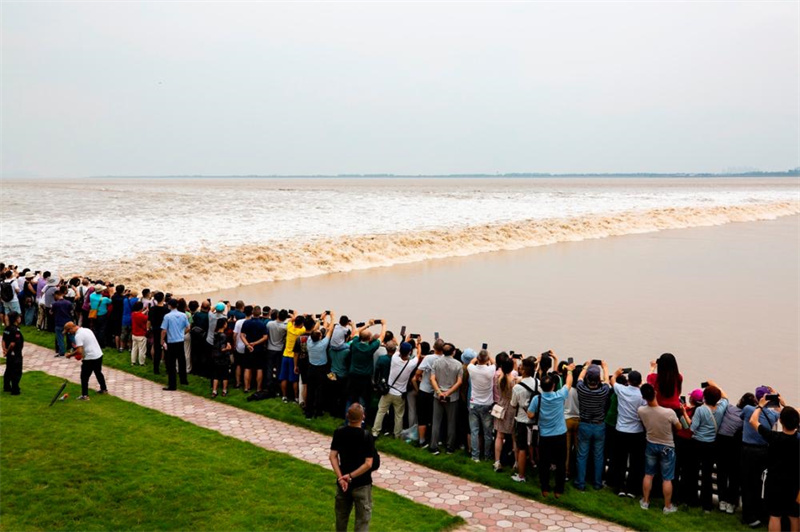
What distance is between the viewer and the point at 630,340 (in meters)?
17.1

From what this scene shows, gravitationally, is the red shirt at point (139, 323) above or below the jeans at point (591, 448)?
above

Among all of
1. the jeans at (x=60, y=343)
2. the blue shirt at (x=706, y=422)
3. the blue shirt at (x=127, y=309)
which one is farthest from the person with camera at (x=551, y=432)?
the jeans at (x=60, y=343)

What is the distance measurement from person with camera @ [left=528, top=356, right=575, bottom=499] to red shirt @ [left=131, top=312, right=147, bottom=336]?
30.9 ft

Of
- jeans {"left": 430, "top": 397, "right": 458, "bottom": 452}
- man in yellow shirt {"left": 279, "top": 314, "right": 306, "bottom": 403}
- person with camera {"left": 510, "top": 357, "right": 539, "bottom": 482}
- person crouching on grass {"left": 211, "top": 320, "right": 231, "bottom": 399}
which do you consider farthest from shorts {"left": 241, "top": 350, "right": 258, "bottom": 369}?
person with camera {"left": 510, "top": 357, "right": 539, "bottom": 482}

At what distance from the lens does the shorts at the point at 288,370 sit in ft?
37.4

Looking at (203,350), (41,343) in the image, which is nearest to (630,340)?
(203,350)

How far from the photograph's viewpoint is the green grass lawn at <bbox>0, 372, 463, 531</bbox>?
291 inches

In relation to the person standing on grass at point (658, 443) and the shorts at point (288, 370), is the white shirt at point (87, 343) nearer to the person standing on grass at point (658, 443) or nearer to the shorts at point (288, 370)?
the shorts at point (288, 370)

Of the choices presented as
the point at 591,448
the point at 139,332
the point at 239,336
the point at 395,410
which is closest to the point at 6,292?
the point at 139,332

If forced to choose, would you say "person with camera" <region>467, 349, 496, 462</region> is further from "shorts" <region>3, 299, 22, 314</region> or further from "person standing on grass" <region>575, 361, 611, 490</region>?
"shorts" <region>3, 299, 22, 314</region>

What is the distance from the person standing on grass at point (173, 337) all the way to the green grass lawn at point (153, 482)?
171 cm

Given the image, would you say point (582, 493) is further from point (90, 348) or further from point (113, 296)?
point (113, 296)

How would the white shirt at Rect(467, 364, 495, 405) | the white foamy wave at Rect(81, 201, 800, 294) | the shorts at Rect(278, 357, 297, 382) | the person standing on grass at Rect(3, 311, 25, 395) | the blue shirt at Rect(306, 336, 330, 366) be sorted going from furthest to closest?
1. the white foamy wave at Rect(81, 201, 800, 294)
2. the shorts at Rect(278, 357, 297, 382)
3. the person standing on grass at Rect(3, 311, 25, 395)
4. the blue shirt at Rect(306, 336, 330, 366)
5. the white shirt at Rect(467, 364, 495, 405)

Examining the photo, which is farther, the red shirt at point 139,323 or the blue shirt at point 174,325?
the red shirt at point 139,323
